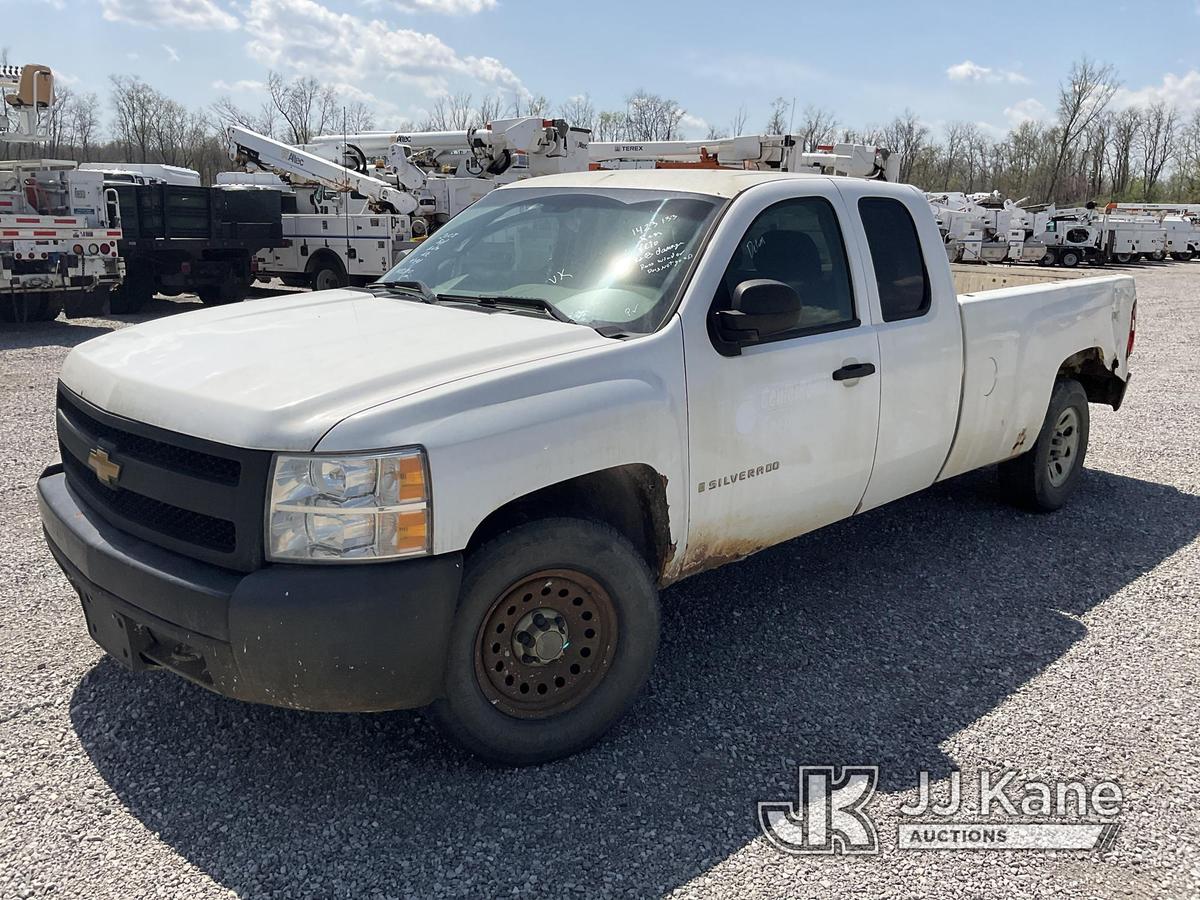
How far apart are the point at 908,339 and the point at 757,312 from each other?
3.97ft

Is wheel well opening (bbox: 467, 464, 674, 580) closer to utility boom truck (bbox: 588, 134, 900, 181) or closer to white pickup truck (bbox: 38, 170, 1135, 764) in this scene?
white pickup truck (bbox: 38, 170, 1135, 764)

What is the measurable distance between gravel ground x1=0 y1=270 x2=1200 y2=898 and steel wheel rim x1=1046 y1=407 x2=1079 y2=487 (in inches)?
30.8

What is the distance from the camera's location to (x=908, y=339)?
4449 mm

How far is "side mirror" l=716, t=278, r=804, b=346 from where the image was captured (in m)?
3.56

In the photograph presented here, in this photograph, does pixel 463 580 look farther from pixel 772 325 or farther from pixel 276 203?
pixel 276 203

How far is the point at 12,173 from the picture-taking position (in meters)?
14.1

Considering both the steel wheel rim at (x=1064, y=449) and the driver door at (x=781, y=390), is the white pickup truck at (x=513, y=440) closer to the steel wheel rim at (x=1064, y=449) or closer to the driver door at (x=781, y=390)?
the driver door at (x=781, y=390)

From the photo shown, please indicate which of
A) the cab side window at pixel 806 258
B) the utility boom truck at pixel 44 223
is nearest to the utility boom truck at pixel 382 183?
the utility boom truck at pixel 44 223

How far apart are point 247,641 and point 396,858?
0.76 meters

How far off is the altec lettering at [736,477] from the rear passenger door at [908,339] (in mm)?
767

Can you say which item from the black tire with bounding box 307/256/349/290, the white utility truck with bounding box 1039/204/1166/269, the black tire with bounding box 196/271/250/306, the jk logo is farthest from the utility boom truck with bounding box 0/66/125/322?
the white utility truck with bounding box 1039/204/1166/269

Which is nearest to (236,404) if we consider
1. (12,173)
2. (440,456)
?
(440,456)

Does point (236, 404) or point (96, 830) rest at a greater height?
point (236, 404)

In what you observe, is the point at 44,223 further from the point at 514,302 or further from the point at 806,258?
the point at 806,258
